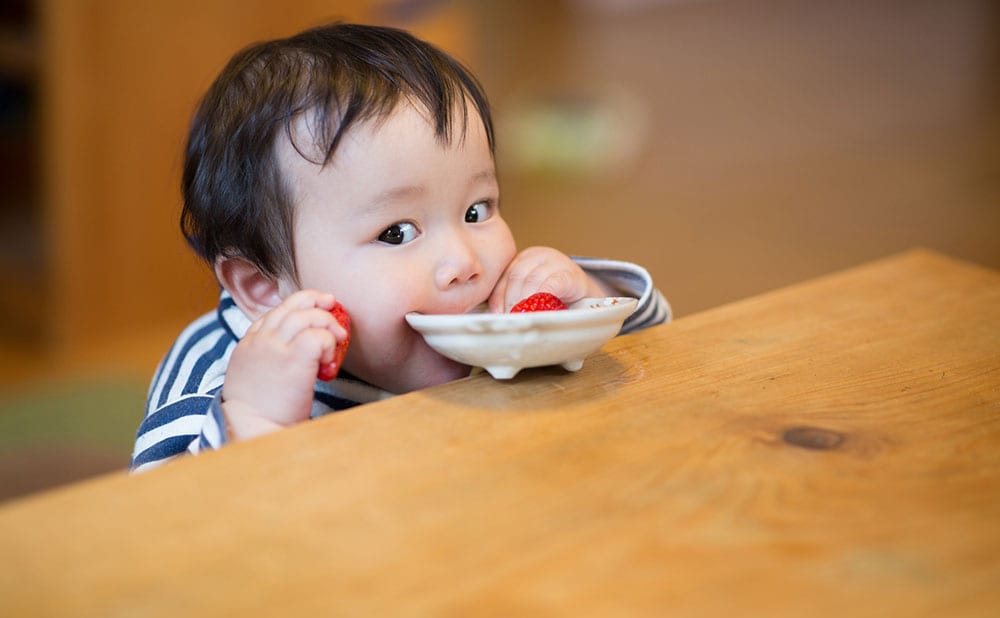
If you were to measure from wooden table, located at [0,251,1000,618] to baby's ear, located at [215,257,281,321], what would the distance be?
26cm

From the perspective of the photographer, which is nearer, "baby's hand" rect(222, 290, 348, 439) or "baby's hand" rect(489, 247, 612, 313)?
"baby's hand" rect(222, 290, 348, 439)

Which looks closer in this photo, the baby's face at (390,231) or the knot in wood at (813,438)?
the knot in wood at (813,438)

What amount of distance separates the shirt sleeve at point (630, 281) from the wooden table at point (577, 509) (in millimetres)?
241

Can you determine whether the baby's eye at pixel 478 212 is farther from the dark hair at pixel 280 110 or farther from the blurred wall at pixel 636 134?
A: the blurred wall at pixel 636 134

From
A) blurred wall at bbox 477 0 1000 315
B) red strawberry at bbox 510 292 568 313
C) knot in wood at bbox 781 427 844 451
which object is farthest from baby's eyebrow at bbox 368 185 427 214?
blurred wall at bbox 477 0 1000 315

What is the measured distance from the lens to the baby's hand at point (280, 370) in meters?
0.71

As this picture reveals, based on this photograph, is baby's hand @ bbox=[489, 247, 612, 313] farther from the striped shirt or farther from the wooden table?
the wooden table

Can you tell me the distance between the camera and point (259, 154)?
817mm

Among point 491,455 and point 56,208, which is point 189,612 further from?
point 56,208

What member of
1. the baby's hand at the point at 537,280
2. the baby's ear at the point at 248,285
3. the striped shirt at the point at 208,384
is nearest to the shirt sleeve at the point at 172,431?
the striped shirt at the point at 208,384

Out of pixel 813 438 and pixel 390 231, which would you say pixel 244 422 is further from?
pixel 813 438

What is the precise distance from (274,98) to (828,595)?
517mm

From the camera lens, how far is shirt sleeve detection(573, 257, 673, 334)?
36.9 inches

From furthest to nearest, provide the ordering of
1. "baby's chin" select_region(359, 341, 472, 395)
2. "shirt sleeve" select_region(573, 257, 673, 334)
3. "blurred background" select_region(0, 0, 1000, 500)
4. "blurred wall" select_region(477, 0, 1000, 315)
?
1. "blurred wall" select_region(477, 0, 1000, 315)
2. "blurred background" select_region(0, 0, 1000, 500)
3. "shirt sleeve" select_region(573, 257, 673, 334)
4. "baby's chin" select_region(359, 341, 472, 395)
